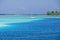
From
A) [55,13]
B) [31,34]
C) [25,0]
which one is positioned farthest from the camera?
[25,0]

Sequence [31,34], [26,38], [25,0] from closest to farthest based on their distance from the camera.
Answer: [26,38] → [31,34] → [25,0]

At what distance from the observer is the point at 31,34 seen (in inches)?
191

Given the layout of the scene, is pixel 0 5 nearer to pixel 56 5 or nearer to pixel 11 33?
pixel 56 5

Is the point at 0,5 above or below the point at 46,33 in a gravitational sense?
above

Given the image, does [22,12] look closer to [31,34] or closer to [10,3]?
[10,3]

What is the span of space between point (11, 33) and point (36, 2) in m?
5.34

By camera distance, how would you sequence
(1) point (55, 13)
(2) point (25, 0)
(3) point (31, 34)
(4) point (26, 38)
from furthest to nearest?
(2) point (25, 0) → (1) point (55, 13) → (3) point (31, 34) → (4) point (26, 38)

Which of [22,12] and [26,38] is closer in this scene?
[26,38]

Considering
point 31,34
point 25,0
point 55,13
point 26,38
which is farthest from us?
point 25,0

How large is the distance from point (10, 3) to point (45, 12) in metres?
2.32

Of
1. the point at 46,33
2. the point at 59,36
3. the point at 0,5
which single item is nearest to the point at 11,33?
the point at 46,33

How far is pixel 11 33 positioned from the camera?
4.98 meters

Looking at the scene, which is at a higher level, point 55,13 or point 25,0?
point 25,0

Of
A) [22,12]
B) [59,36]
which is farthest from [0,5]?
[59,36]
